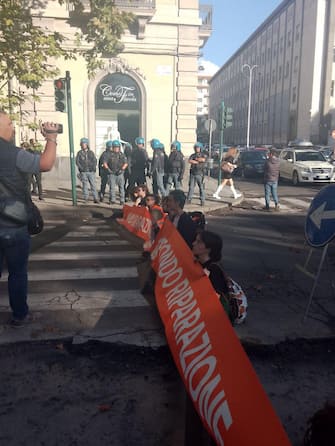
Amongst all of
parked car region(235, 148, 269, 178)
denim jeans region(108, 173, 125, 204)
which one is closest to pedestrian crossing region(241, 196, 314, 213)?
denim jeans region(108, 173, 125, 204)

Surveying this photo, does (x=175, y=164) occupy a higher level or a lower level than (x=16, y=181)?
lower

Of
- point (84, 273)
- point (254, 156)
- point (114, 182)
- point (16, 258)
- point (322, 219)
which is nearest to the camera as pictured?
point (16, 258)

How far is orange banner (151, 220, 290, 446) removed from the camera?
2.04m

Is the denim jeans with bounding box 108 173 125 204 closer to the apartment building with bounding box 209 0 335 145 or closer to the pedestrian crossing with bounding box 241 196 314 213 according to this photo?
the pedestrian crossing with bounding box 241 196 314 213

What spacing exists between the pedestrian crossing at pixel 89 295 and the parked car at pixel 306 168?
1369 cm

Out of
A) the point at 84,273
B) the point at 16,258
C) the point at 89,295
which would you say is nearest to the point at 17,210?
the point at 16,258

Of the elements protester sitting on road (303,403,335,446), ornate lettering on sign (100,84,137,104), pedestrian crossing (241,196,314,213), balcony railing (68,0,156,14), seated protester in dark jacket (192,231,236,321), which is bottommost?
pedestrian crossing (241,196,314,213)

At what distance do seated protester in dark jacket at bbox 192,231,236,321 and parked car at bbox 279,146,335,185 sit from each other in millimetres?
16520

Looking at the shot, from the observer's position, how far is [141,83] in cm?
2058

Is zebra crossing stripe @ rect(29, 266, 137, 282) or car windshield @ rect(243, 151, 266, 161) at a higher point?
car windshield @ rect(243, 151, 266, 161)

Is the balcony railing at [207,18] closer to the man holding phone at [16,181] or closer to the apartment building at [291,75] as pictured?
the man holding phone at [16,181]

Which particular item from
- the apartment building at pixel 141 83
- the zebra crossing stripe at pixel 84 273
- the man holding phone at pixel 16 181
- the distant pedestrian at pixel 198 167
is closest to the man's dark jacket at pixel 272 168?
the distant pedestrian at pixel 198 167

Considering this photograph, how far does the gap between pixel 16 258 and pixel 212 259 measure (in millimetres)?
1834

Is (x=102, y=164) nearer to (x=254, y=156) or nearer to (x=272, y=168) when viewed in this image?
(x=272, y=168)
